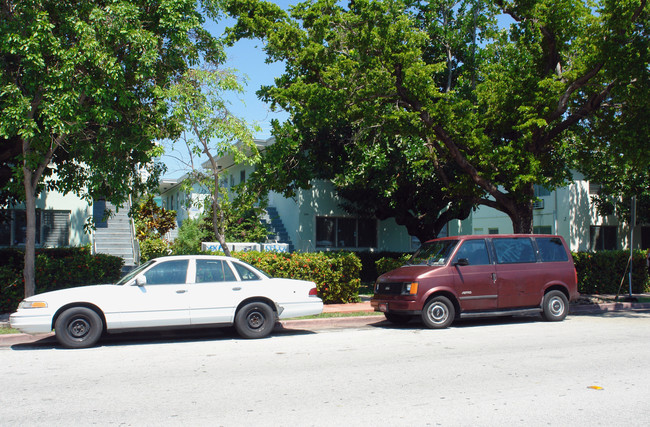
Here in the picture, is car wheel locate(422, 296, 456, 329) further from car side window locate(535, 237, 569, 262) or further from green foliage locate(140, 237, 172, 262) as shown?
green foliage locate(140, 237, 172, 262)

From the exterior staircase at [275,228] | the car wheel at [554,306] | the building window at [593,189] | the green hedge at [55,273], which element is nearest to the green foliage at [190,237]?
the exterior staircase at [275,228]

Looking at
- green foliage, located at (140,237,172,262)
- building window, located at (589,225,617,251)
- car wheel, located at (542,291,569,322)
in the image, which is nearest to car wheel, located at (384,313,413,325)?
car wheel, located at (542,291,569,322)

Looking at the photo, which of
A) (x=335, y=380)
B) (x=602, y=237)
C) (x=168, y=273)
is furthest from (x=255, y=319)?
(x=602, y=237)

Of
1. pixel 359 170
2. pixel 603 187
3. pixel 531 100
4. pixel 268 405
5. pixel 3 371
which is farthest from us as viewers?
pixel 603 187

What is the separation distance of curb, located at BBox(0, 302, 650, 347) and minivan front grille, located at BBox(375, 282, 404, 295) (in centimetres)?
91

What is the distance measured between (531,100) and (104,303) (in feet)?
37.9

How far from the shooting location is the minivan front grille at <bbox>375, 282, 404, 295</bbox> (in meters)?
11.6

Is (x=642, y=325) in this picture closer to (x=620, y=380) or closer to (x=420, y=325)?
(x=420, y=325)

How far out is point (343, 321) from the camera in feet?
41.1

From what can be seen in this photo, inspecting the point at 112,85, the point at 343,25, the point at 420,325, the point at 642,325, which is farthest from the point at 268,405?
the point at 343,25

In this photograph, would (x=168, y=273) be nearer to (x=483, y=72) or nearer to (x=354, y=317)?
(x=354, y=317)

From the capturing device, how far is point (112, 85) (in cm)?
1144

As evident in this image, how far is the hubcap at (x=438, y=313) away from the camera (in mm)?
11453

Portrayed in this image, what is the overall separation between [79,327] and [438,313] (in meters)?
6.94
